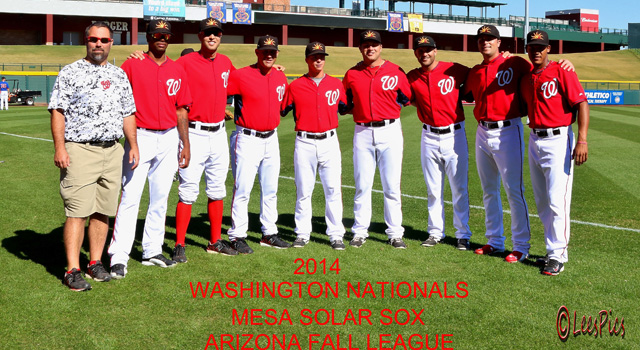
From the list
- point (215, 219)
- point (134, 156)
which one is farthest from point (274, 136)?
point (134, 156)

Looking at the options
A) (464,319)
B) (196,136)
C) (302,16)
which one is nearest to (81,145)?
(196,136)

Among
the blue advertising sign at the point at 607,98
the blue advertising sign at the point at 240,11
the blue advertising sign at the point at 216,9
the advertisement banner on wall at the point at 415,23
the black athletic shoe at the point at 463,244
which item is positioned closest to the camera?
the black athletic shoe at the point at 463,244

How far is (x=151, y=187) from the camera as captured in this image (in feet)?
20.1

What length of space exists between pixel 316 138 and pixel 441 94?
1507mm

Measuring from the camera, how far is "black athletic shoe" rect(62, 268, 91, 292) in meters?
5.37

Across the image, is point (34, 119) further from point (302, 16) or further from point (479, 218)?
point (302, 16)

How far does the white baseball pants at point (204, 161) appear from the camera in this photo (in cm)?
650

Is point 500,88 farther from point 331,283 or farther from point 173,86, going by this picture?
point 173,86

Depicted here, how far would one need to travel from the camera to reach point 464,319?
4.79 metres

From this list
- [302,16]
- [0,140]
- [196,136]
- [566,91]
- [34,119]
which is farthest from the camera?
[302,16]

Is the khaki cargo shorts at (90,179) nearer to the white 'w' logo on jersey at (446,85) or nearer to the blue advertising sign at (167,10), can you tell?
the white 'w' logo on jersey at (446,85)

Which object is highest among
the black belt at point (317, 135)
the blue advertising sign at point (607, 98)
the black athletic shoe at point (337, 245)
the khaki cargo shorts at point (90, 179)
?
the blue advertising sign at point (607, 98)

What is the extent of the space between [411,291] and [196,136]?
280 centimetres

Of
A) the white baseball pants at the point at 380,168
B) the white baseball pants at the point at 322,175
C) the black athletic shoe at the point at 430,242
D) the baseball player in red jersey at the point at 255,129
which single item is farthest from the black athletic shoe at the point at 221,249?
the black athletic shoe at the point at 430,242
